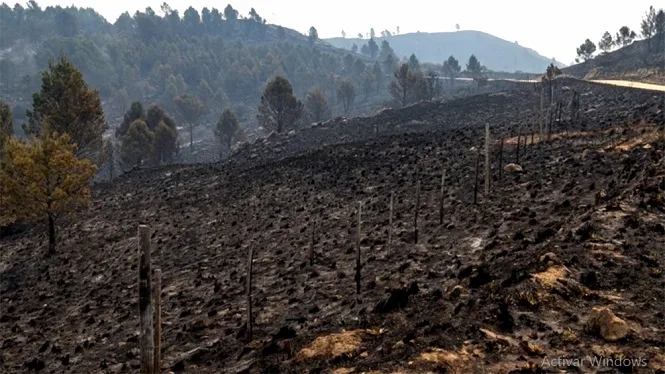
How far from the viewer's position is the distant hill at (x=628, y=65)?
8925 centimetres

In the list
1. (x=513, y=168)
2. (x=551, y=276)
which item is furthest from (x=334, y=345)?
(x=513, y=168)

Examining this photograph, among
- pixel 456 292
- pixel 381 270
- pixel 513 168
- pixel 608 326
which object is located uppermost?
pixel 513 168

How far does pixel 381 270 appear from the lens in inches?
776

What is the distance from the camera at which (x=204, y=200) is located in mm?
43062

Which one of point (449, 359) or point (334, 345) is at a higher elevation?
point (449, 359)

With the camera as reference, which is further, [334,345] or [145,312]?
[334,345]

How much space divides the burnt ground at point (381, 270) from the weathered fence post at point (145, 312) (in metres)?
3.15

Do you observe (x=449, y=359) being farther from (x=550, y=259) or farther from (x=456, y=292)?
→ (x=550, y=259)

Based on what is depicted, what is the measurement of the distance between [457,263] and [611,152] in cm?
1840

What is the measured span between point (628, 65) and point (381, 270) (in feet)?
376

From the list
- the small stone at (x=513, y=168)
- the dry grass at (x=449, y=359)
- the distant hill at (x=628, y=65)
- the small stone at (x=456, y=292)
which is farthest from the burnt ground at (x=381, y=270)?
the distant hill at (x=628, y=65)

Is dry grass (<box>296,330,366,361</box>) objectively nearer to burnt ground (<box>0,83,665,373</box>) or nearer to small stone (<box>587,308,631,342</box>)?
burnt ground (<box>0,83,665,373</box>)

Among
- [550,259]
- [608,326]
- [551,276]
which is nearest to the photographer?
[608,326]

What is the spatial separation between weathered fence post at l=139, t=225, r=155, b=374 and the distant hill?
92733mm
